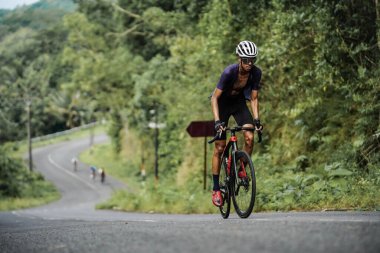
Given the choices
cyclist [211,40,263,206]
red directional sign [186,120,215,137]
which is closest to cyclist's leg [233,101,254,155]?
cyclist [211,40,263,206]

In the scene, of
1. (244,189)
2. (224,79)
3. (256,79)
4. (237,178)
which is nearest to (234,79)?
(224,79)

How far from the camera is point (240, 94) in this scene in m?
8.46

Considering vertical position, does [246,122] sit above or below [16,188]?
above

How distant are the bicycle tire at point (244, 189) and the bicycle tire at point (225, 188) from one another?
222mm

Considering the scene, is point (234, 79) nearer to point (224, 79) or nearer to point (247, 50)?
point (224, 79)

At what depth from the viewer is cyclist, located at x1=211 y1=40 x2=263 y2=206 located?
7.96m

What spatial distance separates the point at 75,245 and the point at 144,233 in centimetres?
76

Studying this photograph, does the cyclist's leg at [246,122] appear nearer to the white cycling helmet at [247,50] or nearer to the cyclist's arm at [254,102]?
the cyclist's arm at [254,102]

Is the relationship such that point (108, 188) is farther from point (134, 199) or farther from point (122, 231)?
point (122, 231)

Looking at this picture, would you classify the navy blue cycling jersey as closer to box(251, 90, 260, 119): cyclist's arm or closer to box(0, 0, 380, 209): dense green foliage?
box(251, 90, 260, 119): cyclist's arm

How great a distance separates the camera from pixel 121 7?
157ft

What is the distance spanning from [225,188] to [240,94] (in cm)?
138

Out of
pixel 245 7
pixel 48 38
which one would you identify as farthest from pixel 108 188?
pixel 48 38

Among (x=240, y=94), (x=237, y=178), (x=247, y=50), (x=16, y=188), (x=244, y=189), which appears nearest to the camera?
(x=247, y=50)
